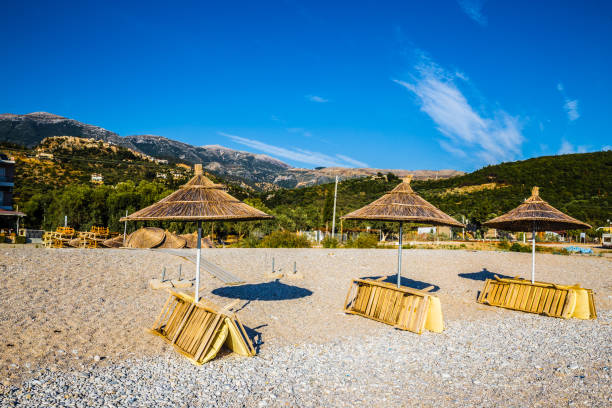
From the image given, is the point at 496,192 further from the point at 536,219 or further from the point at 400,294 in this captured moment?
the point at 400,294

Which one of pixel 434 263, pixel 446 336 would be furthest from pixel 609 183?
pixel 446 336

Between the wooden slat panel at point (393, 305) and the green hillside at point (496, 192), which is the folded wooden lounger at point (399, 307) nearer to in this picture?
the wooden slat panel at point (393, 305)

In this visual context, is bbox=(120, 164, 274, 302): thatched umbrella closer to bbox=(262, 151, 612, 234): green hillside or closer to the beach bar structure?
the beach bar structure

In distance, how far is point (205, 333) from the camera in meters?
5.57

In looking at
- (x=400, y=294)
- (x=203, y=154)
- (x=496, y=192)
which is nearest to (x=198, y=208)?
(x=400, y=294)

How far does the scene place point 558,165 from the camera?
55719 mm

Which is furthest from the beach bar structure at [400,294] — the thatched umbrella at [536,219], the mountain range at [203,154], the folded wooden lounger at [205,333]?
the mountain range at [203,154]

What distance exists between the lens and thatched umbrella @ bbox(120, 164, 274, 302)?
22.0 feet

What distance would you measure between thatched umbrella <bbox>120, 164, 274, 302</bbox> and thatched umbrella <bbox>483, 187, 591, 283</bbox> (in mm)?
6351

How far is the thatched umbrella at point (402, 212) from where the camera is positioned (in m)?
8.30

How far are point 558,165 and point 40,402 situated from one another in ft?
206

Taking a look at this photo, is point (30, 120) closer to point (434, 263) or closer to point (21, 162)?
point (21, 162)

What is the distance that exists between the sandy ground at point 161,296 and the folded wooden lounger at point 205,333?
12.0 inches

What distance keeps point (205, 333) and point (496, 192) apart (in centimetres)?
5003
